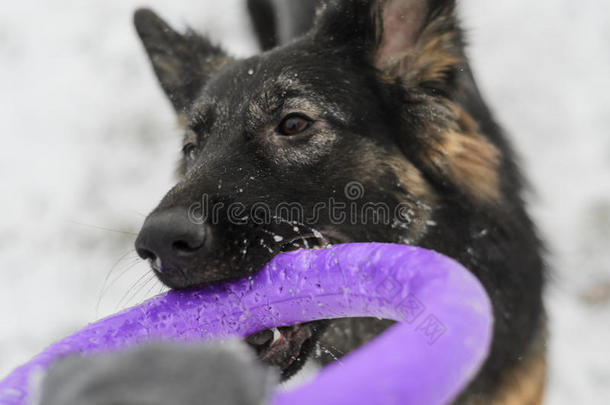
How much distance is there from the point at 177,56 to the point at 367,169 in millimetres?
1692

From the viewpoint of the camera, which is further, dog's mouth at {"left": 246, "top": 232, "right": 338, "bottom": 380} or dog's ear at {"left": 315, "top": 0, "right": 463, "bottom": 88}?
dog's ear at {"left": 315, "top": 0, "right": 463, "bottom": 88}

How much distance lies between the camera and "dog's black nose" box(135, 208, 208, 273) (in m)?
2.02

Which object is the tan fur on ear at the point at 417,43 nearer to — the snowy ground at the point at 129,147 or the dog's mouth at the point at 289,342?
the dog's mouth at the point at 289,342

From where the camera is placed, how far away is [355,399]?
970 millimetres

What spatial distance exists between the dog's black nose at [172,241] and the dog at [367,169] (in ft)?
0.22

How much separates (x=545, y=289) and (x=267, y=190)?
1689mm

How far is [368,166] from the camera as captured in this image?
2588mm

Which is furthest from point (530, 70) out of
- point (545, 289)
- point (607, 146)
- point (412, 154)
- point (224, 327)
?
point (224, 327)

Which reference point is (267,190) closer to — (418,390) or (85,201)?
(418,390)

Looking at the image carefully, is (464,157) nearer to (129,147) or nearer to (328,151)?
(328,151)

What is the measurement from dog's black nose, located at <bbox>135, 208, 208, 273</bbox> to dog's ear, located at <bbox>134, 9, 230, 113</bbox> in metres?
1.70

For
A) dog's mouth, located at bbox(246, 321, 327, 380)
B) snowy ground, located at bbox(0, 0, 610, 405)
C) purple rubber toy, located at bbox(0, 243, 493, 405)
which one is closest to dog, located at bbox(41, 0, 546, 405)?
dog's mouth, located at bbox(246, 321, 327, 380)
